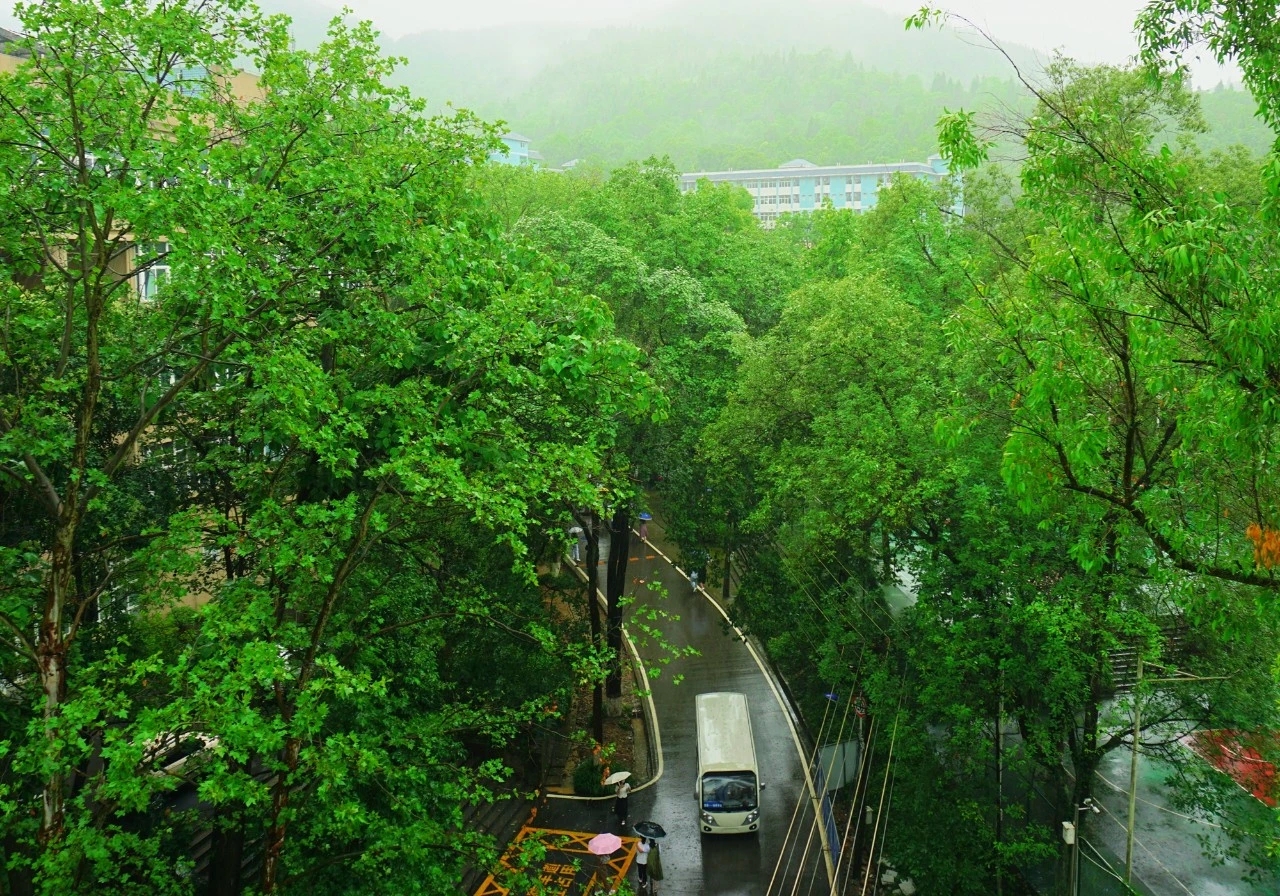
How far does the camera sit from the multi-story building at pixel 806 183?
406 feet

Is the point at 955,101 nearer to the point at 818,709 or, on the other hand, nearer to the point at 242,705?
the point at 818,709

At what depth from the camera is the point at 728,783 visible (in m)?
19.6

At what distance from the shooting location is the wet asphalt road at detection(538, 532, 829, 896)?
18.0 meters

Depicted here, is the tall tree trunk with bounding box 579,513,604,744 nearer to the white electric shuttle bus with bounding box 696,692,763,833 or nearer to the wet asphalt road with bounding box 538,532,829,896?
the wet asphalt road with bounding box 538,532,829,896

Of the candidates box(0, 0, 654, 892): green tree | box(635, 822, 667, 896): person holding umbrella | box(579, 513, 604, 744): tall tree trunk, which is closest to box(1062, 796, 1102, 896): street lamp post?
box(635, 822, 667, 896): person holding umbrella

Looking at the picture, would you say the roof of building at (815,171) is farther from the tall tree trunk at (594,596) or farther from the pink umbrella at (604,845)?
the pink umbrella at (604,845)

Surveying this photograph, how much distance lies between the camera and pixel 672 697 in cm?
2644

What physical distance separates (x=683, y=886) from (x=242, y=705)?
42.8 feet

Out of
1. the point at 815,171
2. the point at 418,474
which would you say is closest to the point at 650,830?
the point at 418,474

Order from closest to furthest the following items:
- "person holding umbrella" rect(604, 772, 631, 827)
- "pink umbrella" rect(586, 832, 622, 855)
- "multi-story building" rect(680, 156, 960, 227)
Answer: "pink umbrella" rect(586, 832, 622, 855) < "person holding umbrella" rect(604, 772, 631, 827) < "multi-story building" rect(680, 156, 960, 227)

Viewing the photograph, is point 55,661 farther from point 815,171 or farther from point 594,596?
point 815,171

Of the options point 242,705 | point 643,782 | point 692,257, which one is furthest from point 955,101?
point 242,705

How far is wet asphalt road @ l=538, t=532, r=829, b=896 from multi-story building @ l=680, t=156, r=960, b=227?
103 meters

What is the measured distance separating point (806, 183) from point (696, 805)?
116568 mm
